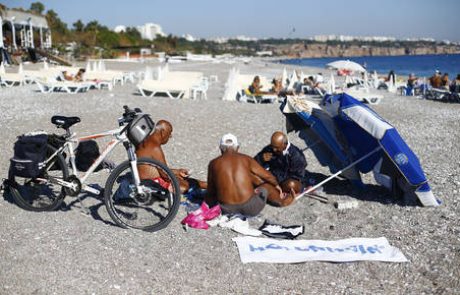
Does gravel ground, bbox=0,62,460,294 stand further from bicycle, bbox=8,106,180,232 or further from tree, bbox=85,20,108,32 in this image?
tree, bbox=85,20,108,32

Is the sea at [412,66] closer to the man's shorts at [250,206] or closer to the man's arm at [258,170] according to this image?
the man's arm at [258,170]

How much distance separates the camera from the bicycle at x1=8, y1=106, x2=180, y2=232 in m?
4.45

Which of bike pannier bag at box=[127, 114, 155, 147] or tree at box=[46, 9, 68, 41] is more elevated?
tree at box=[46, 9, 68, 41]

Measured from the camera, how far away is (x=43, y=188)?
5.07 m

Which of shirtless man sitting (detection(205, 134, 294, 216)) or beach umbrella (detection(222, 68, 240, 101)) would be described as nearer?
shirtless man sitting (detection(205, 134, 294, 216))

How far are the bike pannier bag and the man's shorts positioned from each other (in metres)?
1.09

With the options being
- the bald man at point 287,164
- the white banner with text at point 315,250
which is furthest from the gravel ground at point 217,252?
the bald man at point 287,164

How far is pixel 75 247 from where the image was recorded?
4242mm

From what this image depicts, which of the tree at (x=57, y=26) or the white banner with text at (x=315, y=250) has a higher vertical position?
the tree at (x=57, y=26)

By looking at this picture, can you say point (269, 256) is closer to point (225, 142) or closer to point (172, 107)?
point (225, 142)

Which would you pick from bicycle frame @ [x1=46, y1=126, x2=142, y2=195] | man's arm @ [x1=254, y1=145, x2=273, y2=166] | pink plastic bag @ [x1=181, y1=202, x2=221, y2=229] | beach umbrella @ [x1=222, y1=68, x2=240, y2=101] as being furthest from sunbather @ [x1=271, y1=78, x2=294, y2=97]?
bicycle frame @ [x1=46, y1=126, x2=142, y2=195]

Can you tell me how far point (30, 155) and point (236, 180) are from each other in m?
1.98

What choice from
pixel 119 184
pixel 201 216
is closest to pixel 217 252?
pixel 201 216

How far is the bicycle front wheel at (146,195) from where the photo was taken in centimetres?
444
